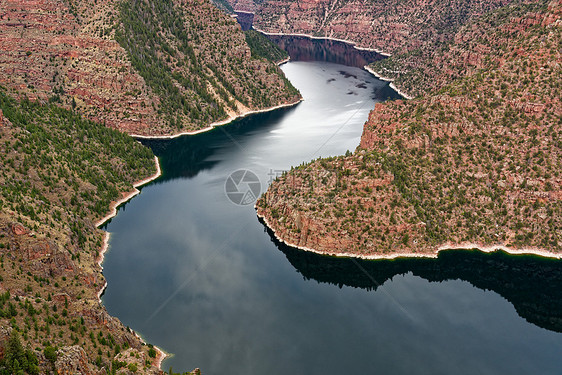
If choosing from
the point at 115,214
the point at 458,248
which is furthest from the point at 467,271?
the point at 115,214

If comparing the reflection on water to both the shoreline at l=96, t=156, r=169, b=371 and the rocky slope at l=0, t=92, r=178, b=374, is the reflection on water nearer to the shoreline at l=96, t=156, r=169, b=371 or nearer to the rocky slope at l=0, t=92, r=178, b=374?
the shoreline at l=96, t=156, r=169, b=371

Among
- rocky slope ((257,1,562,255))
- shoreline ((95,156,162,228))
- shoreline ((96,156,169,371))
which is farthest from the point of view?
shoreline ((95,156,162,228))

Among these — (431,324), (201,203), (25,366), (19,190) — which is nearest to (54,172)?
(19,190)

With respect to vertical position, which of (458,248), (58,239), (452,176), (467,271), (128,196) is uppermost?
(58,239)

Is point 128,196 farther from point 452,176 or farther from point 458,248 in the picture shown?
point 458,248

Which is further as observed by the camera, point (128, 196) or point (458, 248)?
point (128, 196)

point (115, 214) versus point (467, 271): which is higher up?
point (115, 214)


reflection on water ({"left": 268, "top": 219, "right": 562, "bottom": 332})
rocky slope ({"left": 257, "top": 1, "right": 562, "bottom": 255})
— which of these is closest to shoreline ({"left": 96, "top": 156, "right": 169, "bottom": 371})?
reflection on water ({"left": 268, "top": 219, "right": 562, "bottom": 332})
